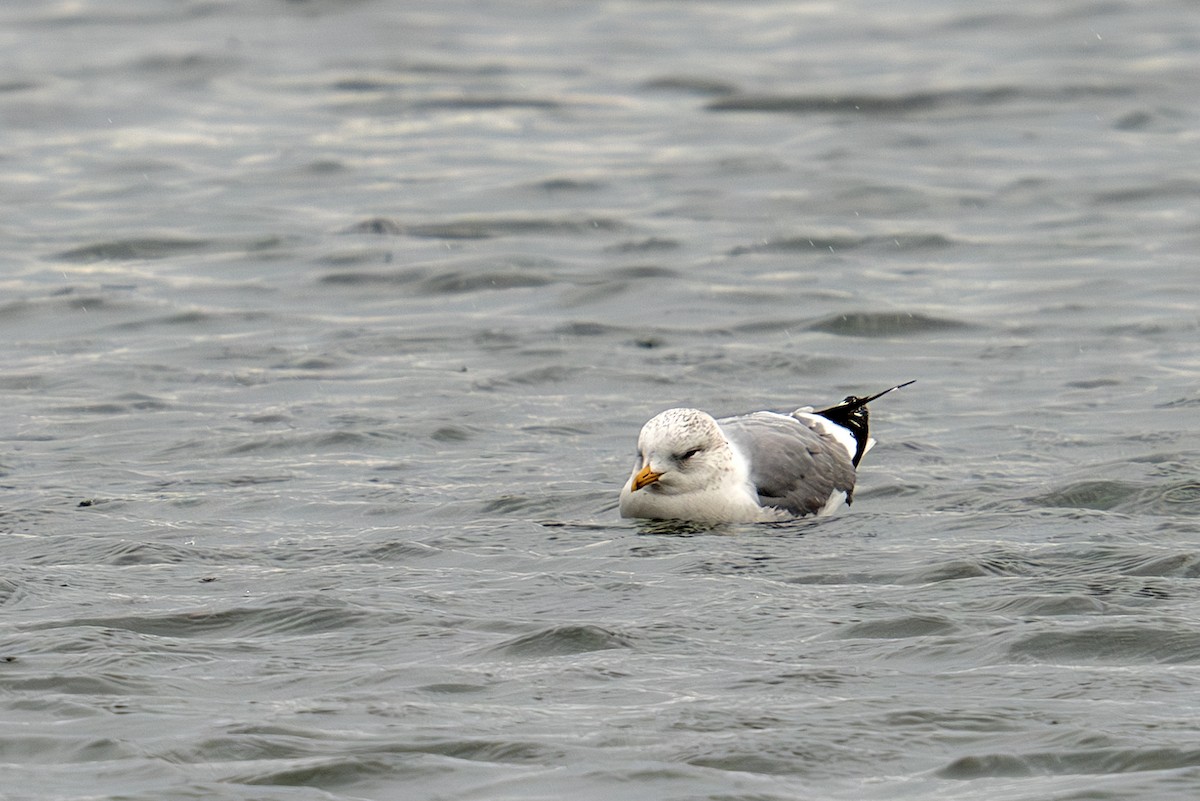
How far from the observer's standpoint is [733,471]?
32.0 feet

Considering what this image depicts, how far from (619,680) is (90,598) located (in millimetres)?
2207

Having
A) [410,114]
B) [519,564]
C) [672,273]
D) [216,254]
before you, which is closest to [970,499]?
[519,564]

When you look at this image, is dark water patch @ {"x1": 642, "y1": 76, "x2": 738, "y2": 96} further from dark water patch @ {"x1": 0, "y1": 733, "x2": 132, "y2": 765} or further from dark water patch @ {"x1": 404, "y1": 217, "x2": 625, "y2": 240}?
dark water patch @ {"x1": 0, "y1": 733, "x2": 132, "y2": 765}

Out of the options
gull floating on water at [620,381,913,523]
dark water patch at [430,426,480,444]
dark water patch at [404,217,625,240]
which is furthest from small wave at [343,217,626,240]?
gull floating on water at [620,381,913,523]

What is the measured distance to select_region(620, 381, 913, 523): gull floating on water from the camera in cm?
955

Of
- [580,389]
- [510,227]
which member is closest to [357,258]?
[510,227]

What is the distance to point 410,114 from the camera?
21.1 metres

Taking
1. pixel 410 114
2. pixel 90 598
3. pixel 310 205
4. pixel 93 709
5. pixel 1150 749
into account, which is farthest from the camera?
pixel 410 114

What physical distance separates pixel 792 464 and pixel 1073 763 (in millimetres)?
4029

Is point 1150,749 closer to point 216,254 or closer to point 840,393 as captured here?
point 840,393

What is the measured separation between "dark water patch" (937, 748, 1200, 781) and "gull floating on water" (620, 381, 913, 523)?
3.59 m

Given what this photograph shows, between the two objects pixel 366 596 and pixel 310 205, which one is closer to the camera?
pixel 366 596

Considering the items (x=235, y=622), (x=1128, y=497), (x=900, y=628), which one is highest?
(x=235, y=622)

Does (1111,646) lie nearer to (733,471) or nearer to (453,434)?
(733,471)
